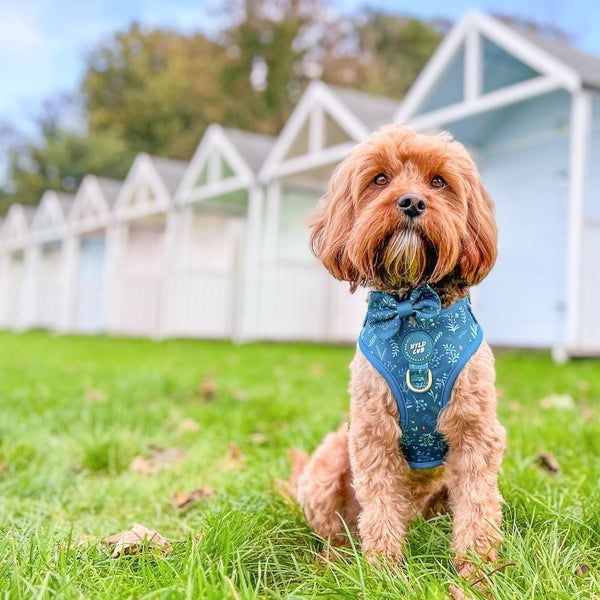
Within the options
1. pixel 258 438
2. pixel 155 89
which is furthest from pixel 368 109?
pixel 155 89

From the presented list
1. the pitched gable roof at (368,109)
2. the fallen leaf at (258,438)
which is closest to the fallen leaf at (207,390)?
the fallen leaf at (258,438)

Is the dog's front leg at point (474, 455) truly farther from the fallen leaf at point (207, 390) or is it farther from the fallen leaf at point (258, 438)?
the fallen leaf at point (207, 390)

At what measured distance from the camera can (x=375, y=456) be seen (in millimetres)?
2311

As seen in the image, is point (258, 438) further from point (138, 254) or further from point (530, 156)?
point (138, 254)

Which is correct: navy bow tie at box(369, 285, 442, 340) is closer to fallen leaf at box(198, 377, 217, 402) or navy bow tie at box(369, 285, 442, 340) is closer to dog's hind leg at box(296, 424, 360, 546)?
dog's hind leg at box(296, 424, 360, 546)

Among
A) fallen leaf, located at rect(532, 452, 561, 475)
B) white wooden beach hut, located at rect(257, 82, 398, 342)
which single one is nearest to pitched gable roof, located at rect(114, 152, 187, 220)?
white wooden beach hut, located at rect(257, 82, 398, 342)

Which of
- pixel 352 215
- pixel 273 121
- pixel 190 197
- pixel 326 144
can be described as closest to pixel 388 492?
pixel 352 215

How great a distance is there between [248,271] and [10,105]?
30.3 meters

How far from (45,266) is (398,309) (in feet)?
84.4

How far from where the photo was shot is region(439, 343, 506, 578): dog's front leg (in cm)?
215

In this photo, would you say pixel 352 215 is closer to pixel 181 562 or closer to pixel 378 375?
pixel 378 375

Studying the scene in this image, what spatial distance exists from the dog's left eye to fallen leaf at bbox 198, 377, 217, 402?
389cm

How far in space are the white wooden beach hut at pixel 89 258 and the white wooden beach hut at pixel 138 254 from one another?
2.79 feet

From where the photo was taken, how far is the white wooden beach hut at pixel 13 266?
85.4 feet
